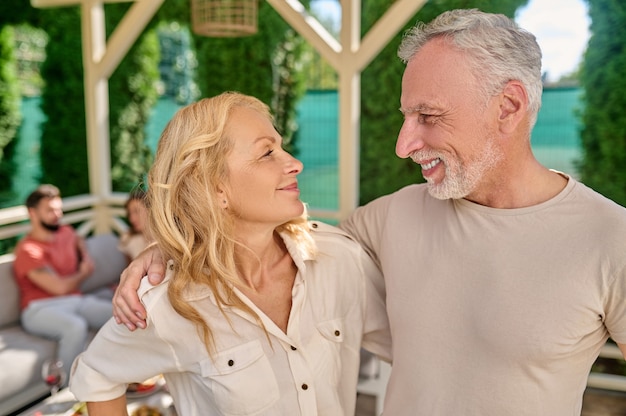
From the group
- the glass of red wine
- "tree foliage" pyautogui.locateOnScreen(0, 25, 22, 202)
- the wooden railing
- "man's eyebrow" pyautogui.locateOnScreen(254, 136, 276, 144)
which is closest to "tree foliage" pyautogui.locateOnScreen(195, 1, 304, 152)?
the wooden railing

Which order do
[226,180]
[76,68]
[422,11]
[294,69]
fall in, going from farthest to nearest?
[76,68] < [294,69] < [422,11] < [226,180]

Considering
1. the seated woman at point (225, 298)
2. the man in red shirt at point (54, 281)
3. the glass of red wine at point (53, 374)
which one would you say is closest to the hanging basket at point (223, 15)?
the man in red shirt at point (54, 281)

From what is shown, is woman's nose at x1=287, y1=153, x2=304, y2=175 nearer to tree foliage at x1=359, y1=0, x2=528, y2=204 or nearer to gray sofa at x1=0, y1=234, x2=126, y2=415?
gray sofa at x1=0, y1=234, x2=126, y2=415

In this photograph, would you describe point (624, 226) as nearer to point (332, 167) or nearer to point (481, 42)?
point (481, 42)

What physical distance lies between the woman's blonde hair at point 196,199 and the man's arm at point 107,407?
0.92ft

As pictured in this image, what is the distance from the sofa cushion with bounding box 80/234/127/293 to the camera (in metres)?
4.46

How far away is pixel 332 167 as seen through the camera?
21.8 ft

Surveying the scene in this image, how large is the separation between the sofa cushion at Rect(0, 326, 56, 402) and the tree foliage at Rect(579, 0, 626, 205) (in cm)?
424

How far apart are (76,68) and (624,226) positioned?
280 inches

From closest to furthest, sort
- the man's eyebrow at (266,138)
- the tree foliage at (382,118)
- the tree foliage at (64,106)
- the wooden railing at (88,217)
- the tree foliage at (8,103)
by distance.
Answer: the man's eyebrow at (266,138) → the wooden railing at (88,217) → the tree foliage at (382,118) → the tree foliage at (8,103) → the tree foliage at (64,106)

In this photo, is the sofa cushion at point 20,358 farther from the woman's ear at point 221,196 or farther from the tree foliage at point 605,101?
the tree foliage at point 605,101

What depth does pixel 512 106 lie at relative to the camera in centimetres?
125

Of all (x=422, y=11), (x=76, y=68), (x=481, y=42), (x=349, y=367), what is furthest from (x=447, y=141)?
(x=76, y=68)

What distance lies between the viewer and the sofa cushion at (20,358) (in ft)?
10.7
